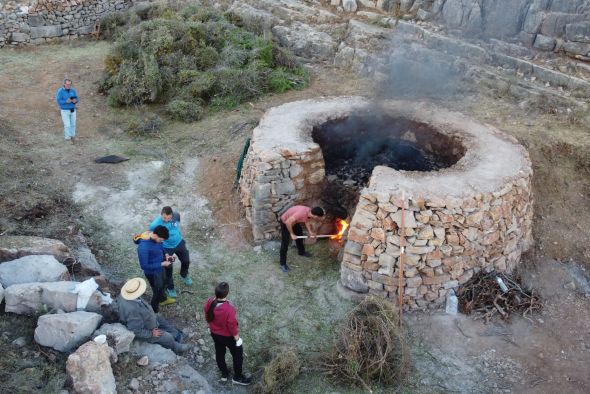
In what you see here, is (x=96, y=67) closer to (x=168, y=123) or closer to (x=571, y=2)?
(x=168, y=123)

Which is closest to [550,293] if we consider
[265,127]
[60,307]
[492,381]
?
[492,381]

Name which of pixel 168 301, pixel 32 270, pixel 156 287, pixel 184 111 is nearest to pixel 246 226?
pixel 168 301

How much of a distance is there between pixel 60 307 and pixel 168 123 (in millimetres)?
6741

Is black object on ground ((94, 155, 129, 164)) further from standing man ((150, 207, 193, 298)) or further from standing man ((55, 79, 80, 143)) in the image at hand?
standing man ((150, 207, 193, 298))

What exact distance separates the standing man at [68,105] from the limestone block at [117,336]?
6253mm

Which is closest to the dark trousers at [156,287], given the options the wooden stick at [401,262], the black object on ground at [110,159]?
the wooden stick at [401,262]

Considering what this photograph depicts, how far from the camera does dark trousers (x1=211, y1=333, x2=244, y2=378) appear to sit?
5.32 meters

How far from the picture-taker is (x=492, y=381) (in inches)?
235

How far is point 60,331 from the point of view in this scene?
4.96 metres

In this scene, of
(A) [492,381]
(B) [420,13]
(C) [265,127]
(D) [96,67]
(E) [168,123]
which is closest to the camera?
(A) [492,381]

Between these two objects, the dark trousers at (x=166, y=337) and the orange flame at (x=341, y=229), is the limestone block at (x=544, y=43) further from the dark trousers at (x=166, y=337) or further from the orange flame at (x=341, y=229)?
the dark trousers at (x=166, y=337)

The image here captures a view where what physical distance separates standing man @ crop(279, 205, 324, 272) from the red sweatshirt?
2193 mm

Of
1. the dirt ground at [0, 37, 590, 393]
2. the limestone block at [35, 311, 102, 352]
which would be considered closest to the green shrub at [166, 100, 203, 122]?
the dirt ground at [0, 37, 590, 393]

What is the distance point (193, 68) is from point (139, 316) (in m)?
8.56
